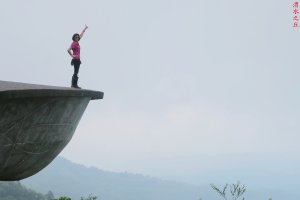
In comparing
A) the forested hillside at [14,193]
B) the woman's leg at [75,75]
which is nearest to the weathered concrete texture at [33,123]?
the woman's leg at [75,75]

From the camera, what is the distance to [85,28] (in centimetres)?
895

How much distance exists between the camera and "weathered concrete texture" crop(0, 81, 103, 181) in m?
5.94

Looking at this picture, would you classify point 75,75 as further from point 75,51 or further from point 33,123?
point 33,123

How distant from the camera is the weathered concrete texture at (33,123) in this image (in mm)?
5941

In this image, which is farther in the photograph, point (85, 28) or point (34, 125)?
point (85, 28)

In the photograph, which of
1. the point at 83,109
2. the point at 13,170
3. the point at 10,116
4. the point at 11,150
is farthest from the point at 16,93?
the point at 83,109

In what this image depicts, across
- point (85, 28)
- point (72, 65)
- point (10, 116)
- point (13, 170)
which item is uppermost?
point (85, 28)

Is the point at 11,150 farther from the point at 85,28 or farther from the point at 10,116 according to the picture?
the point at 85,28

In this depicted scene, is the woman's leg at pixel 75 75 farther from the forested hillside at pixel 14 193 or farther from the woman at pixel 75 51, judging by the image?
the forested hillside at pixel 14 193

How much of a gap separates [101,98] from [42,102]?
1.88 meters

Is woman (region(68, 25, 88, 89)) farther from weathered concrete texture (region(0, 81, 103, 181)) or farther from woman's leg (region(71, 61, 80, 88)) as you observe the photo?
weathered concrete texture (region(0, 81, 103, 181))

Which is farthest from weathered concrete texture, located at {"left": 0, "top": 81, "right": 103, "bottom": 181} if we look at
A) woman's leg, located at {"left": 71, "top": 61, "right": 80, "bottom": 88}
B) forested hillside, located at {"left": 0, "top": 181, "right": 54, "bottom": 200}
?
forested hillside, located at {"left": 0, "top": 181, "right": 54, "bottom": 200}

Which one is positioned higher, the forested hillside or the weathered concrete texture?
the forested hillside

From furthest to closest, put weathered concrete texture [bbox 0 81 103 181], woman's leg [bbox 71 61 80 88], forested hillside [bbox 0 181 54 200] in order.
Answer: forested hillside [bbox 0 181 54 200] → woman's leg [bbox 71 61 80 88] → weathered concrete texture [bbox 0 81 103 181]
